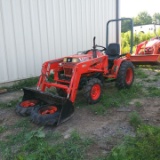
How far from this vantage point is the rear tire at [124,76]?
567 centimetres

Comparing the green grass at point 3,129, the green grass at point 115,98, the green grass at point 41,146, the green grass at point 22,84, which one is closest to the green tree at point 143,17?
the green grass at point 22,84

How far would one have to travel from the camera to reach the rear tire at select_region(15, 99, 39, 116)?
443 cm

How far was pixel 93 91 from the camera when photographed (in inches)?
195

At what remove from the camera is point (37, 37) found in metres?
7.38

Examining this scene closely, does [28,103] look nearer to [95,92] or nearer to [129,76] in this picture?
[95,92]

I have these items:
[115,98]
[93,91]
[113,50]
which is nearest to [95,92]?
[93,91]

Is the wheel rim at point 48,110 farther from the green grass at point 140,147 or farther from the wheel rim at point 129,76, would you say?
Result: the wheel rim at point 129,76

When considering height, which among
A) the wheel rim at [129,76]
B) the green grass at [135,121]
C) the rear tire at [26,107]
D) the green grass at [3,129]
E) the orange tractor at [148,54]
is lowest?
the green grass at [3,129]

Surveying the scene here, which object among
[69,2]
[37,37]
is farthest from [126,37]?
[37,37]

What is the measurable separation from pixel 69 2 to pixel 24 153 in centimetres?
607

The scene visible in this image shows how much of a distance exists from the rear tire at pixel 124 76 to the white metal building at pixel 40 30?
113 inches

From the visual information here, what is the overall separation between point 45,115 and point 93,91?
1.36 meters

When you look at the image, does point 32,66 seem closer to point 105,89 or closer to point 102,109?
point 105,89

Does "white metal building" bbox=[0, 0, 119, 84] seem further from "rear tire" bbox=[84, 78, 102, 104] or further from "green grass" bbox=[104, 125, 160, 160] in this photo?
"green grass" bbox=[104, 125, 160, 160]
